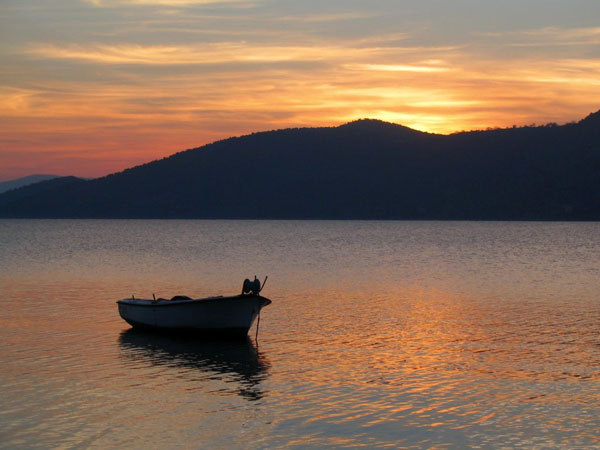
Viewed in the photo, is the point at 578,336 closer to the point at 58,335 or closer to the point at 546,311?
the point at 546,311

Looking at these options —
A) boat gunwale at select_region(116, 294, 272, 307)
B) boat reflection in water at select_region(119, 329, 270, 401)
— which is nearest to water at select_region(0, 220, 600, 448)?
boat reflection in water at select_region(119, 329, 270, 401)

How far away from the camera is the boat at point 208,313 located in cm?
3095

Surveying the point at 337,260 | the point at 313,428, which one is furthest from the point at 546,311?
the point at 337,260

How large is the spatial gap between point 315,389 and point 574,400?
6978 millimetres

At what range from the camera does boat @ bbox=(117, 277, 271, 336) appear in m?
31.0

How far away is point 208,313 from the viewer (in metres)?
31.4

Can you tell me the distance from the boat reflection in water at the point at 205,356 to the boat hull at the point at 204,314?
0.42m

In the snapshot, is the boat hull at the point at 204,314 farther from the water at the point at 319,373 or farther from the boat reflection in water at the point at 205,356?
the water at the point at 319,373

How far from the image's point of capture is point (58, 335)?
31.1 m

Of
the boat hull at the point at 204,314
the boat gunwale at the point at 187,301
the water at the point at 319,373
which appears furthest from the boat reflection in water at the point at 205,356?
the boat gunwale at the point at 187,301

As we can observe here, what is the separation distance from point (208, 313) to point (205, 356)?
3795 millimetres

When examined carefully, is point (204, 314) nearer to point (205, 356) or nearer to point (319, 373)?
point (205, 356)

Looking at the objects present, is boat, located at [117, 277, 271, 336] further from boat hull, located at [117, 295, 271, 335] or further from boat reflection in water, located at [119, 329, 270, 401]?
boat reflection in water, located at [119, 329, 270, 401]

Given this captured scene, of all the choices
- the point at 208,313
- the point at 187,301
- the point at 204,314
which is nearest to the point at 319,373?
the point at 208,313
